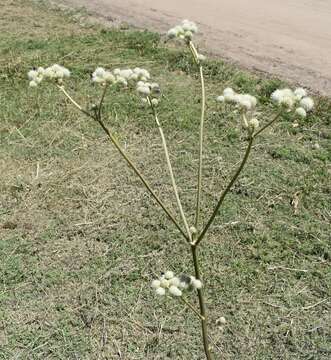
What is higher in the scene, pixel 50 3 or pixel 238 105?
pixel 238 105

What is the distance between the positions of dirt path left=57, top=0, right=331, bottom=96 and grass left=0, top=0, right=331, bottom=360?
55cm

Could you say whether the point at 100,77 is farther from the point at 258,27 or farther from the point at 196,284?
the point at 258,27

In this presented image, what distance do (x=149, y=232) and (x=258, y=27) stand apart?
3.92m

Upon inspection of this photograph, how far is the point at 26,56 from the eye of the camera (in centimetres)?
618

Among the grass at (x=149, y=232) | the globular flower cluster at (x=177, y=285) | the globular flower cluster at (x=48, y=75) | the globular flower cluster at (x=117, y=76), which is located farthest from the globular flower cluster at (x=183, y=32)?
the grass at (x=149, y=232)

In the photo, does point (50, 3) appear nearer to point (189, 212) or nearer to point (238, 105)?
point (189, 212)

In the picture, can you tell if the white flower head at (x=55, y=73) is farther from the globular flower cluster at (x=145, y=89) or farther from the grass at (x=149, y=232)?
the grass at (x=149, y=232)

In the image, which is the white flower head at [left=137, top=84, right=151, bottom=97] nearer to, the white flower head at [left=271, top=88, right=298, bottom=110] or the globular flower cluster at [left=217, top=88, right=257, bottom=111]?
the globular flower cluster at [left=217, top=88, right=257, bottom=111]

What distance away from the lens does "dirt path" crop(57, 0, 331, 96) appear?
5.77 m

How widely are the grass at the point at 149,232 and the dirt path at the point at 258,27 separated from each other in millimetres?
548

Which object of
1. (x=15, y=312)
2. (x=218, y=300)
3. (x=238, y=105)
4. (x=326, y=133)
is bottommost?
(x=15, y=312)

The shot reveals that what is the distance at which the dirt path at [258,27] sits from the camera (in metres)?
5.77

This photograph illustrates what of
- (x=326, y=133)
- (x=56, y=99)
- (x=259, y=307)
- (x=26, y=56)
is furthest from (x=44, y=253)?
(x=26, y=56)

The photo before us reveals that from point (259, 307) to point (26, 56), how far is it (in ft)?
13.8
